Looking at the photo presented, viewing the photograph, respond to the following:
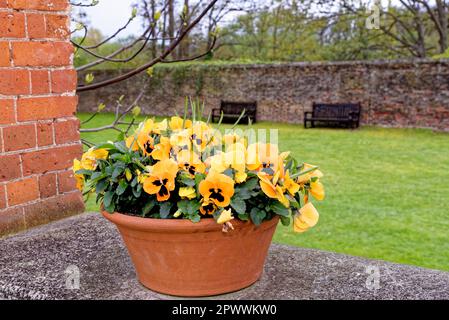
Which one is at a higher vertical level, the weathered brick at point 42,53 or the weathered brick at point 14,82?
the weathered brick at point 42,53

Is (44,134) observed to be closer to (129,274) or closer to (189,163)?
(129,274)

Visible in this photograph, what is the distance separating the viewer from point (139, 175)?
3.84 ft

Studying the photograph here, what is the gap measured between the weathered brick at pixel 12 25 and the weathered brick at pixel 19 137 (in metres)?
0.31

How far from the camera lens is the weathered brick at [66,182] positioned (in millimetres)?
1884

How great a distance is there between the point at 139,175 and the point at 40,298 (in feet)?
1.38

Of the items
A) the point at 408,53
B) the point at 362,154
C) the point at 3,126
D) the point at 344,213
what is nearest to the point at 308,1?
the point at 408,53

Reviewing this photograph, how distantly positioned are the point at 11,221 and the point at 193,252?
2.92 ft

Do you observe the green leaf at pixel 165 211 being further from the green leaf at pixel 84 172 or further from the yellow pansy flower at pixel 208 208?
the green leaf at pixel 84 172

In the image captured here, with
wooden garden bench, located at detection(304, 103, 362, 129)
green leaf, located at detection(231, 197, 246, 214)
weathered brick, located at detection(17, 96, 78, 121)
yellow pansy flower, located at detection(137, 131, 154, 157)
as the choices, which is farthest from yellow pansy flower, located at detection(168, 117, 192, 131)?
wooden garden bench, located at detection(304, 103, 362, 129)

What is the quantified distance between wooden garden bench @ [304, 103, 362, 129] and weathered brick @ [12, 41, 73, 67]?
1214cm

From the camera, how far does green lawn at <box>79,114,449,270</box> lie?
4.36 meters

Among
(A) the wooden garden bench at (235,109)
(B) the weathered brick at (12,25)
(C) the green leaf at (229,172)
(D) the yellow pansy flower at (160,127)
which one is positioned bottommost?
(A) the wooden garden bench at (235,109)
